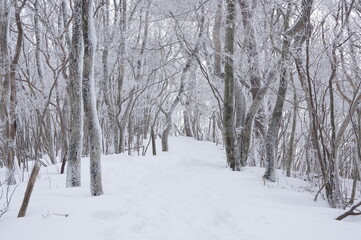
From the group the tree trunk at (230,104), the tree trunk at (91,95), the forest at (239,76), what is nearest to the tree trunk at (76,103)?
the forest at (239,76)

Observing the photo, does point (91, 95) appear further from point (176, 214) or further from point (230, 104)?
point (230, 104)

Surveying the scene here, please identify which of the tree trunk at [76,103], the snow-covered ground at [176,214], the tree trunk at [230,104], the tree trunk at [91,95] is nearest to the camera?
the snow-covered ground at [176,214]

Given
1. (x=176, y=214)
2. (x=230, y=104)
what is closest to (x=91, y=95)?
(x=176, y=214)

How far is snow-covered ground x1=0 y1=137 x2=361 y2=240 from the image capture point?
9.16 ft

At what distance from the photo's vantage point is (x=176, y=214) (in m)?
3.57

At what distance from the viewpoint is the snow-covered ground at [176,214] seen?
2.79m

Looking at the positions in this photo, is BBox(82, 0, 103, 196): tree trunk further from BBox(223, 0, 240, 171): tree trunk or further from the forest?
BBox(223, 0, 240, 171): tree trunk

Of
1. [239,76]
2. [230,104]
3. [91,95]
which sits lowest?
[91,95]

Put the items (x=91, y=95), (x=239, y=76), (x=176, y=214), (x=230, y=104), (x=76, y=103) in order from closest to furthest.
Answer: (x=176, y=214), (x=91, y=95), (x=76, y=103), (x=230, y=104), (x=239, y=76)

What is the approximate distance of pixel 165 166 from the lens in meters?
7.77

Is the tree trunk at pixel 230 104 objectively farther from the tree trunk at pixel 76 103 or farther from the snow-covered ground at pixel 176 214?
the tree trunk at pixel 76 103

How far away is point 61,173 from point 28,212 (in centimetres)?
315

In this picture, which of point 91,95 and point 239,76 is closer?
point 91,95

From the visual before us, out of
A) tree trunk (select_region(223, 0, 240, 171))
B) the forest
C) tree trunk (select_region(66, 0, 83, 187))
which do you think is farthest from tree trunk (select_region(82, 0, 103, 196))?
tree trunk (select_region(223, 0, 240, 171))
